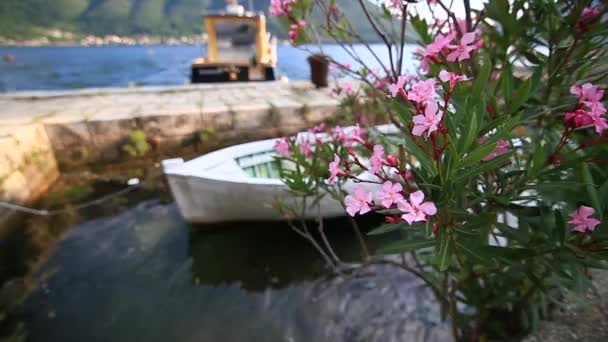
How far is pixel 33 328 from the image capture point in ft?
6.98

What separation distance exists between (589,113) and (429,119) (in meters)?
0.43

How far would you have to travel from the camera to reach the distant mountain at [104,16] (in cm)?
6375

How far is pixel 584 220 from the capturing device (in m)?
0.71

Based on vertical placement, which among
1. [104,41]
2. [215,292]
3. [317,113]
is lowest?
[215,292]

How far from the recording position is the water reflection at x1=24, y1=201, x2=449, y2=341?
2.12m

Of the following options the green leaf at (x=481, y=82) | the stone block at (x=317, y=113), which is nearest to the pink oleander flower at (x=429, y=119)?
the green leaf at (x=481, y=82)

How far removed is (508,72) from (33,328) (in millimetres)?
3115

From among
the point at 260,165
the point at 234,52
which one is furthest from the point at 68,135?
the point at 234,52

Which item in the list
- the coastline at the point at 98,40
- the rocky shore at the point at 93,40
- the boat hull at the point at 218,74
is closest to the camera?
the boat hull at the point at 218,74

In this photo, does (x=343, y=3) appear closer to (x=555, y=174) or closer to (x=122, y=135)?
(x=555, y=174)

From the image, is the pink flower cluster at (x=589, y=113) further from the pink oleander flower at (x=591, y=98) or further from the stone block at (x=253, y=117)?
the stone block at (x=253, y=117)

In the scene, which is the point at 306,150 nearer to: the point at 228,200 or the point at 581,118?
the point at 581,118

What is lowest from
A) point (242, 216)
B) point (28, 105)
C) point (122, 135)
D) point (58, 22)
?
point (242, 216)

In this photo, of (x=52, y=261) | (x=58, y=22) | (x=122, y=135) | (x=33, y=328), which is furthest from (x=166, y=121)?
(x=58, y=22)
